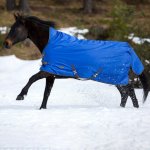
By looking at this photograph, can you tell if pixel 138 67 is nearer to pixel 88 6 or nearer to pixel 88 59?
pixel 88 59

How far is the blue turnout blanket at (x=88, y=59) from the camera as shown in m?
8.32

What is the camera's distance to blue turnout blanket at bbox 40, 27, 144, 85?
8.32 m

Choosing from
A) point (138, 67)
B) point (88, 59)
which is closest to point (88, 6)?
point (138, 67)

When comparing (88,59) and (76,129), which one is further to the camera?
(88,59)

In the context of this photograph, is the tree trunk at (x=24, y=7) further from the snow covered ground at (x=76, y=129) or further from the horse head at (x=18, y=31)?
the snow covered ground at (x=76, y=129)

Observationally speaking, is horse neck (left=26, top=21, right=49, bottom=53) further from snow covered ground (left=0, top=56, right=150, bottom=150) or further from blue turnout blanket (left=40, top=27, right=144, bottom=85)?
snow covered ground (left=0, top=56, right=150, bottom=150)

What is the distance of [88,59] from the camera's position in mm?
8453

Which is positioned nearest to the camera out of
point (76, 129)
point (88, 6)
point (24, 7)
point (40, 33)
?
point (76, 129)

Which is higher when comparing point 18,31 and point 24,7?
point 18,31

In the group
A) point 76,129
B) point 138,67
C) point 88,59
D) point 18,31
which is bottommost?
point 76,129

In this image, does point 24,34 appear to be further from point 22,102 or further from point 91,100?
point 91,100

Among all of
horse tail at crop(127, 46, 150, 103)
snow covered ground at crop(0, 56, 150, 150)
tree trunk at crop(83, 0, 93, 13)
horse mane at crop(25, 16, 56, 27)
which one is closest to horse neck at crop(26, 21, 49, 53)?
horse mane at crop(25, 16, 56, 27)

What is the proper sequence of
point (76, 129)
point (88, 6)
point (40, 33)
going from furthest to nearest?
point (88, 6)
point (40, 33)
point (76, 129)

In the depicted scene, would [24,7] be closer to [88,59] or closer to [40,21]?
[40,21]
